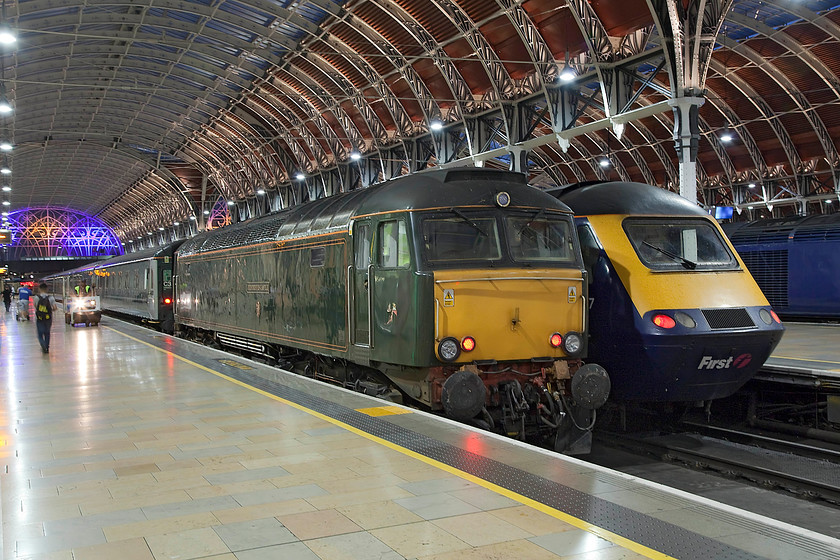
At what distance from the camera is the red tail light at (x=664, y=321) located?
10133 millimetres

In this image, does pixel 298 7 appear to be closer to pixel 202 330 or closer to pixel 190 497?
pixel 202 330

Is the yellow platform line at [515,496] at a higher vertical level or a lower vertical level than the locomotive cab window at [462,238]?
lower

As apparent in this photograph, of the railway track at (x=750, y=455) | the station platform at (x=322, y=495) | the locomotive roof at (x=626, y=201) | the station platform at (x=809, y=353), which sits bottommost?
the railway track at (x=750, y=455)

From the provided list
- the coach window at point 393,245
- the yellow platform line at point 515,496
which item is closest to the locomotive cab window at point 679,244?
the coach window at point 393,245

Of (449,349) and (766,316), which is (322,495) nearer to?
(449,349)

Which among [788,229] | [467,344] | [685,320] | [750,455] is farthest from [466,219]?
[788,229]

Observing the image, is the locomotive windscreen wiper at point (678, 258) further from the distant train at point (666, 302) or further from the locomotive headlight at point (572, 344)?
the locomotive headlight at point (572, 344)

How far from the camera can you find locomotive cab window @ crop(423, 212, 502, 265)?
983cm

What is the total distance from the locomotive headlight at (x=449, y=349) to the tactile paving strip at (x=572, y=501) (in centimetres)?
112

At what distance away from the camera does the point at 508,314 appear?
9.72 metres

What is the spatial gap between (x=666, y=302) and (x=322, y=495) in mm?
6121

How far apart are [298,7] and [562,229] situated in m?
25.6

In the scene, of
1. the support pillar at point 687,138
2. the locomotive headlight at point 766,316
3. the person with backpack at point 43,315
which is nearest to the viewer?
the locomotive headlight at point 766,316

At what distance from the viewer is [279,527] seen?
5355 mm
